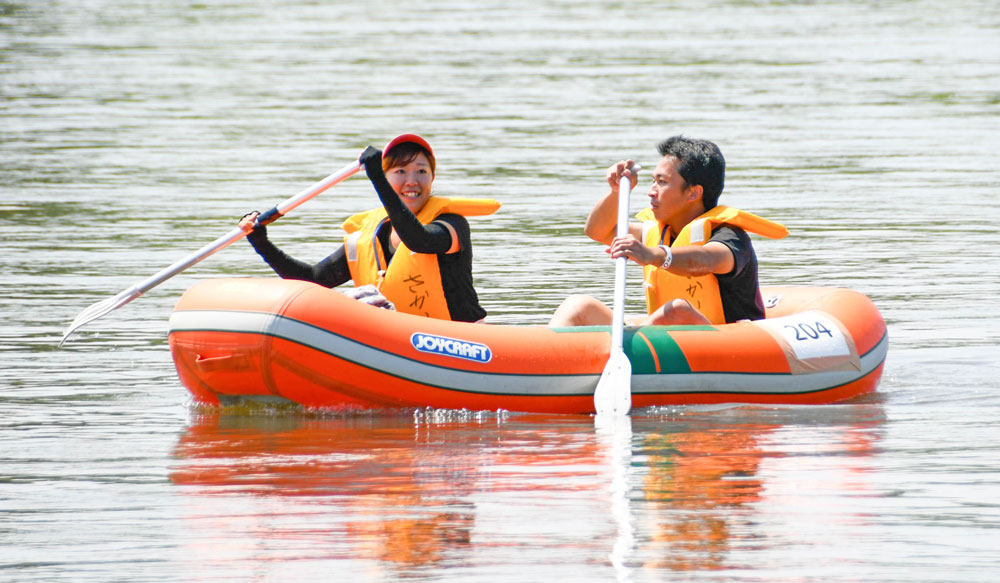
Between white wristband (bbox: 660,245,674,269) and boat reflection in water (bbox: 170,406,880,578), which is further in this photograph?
white wristband (bbox: 660,245,674,269)

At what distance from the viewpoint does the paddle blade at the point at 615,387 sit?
7.05 m

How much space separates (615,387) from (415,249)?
0.99 m

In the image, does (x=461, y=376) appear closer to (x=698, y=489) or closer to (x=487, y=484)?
(x=487, y=484)

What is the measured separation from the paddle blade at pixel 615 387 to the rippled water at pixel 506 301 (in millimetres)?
115

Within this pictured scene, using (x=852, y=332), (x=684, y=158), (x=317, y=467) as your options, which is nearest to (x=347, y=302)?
(x=317, y=467)

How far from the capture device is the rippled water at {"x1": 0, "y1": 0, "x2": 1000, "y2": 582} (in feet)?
17.0

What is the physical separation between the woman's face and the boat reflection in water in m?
0.94

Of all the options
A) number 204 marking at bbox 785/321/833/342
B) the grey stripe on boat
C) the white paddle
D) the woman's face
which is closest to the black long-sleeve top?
the woman's face

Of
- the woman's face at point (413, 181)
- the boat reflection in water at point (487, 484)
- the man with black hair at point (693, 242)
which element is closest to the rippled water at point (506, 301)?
the boat reflection in water at point (487, 484)

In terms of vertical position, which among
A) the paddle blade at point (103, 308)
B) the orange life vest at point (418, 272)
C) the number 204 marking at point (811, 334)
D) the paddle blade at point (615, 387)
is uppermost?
the orange life vest at point (418, 272)

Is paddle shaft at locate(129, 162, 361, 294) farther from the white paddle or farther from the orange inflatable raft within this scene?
the white paddle

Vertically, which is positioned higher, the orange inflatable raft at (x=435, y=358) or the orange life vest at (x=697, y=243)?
the orange life vest at (x=697, y=243)

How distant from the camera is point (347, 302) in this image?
23.1 ft

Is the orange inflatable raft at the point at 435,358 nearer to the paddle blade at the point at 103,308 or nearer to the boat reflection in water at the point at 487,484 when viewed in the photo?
the boat reflection in water at the point at 487,484
